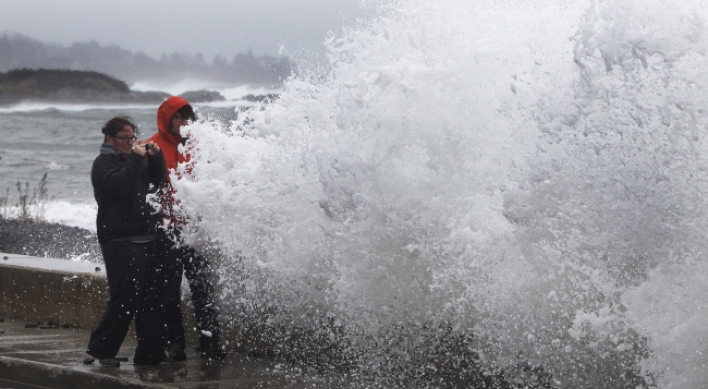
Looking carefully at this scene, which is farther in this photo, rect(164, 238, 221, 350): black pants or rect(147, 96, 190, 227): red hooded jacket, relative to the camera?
rect(147, 96, 190, 227): red hooded jacket

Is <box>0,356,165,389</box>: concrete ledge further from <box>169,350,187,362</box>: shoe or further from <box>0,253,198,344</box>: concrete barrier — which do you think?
<box>0,253,198,344</box>: concrete barrier

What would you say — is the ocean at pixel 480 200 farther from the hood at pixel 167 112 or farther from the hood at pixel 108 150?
the hood at pixel 108 150

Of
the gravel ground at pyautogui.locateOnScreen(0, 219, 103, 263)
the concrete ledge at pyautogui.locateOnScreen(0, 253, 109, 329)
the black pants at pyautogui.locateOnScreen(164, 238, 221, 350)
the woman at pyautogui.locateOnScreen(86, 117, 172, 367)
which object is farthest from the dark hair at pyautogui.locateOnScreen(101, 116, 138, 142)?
the gravel ground at pyautogui.locateOnScreen(0, 219, 103, 263)

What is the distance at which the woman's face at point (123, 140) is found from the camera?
6934 mm

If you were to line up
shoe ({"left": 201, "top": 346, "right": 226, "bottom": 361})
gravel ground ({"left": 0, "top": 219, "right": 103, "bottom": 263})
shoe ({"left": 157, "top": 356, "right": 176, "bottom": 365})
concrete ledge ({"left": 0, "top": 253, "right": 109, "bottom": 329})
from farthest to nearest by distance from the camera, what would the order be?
gravel ground ({"left": 0, "top": 219, "right": 103, "bottom": 263}) < concrete ledge ({"left": 0, "top": 253, "right": 109, "bottom": 329}) < shoe ({"left": 201, "top": 346, "right": 226, "bottom": 361}) < shoe ({"left": 157, "top": 356, "right": 176, "bottom": 365})

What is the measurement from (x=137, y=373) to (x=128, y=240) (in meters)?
0.87

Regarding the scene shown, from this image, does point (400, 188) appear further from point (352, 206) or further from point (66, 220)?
point (66, 220)

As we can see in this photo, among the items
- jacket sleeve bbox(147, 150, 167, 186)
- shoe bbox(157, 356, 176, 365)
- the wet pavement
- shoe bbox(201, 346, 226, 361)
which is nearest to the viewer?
the wet pavement

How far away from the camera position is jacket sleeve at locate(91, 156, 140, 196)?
670 centimetres

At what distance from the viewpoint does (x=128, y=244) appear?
267 inches

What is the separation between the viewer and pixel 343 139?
681cm

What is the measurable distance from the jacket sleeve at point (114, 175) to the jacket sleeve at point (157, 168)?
9 cm

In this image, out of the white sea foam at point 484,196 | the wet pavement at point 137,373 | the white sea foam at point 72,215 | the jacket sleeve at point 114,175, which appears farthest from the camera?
the white sea foam at point 72,215

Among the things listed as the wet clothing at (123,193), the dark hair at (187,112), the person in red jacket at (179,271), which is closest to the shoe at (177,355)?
the person in red jacket at (179,271)
